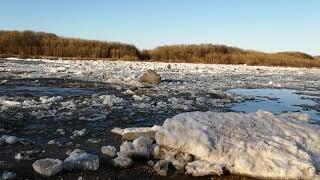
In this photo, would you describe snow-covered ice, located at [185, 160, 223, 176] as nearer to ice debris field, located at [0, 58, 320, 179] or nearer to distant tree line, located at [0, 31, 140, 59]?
ice debris field, located at [0, 58, 320, 179]

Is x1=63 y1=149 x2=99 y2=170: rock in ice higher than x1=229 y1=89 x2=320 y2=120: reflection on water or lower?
higher

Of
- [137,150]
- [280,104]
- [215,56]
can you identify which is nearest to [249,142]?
[137,150]

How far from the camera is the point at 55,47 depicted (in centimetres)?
3847

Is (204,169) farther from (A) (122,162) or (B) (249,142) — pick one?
(A) (122,162)

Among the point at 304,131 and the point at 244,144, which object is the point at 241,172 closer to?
the point at 244,144

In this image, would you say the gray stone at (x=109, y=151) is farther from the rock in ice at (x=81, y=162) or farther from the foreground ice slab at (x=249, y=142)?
the foreground ice slab at (x=249, y=142)

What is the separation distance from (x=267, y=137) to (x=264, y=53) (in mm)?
41971

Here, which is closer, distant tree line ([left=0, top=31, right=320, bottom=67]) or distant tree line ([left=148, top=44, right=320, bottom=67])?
distant tree line ([left=0, top=31, right=320, bottom=67])

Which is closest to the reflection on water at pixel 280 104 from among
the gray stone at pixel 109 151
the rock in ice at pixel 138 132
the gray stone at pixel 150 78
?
the gray stone at pixel 150 78

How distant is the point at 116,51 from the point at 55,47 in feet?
16.3

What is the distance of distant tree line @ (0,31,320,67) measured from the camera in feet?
124

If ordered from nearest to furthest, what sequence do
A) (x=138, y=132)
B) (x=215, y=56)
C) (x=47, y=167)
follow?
(x=47, y=167) < (x=138, y=132) < (x=215, y=56)

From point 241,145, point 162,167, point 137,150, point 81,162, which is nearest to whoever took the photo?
point 81,162

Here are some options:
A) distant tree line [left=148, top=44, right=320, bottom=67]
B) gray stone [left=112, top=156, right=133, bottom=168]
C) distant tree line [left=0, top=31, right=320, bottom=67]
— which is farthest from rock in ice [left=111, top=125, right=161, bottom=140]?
distant tree line [left=148, top=44, right=320, bottom=67]
